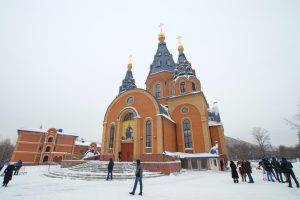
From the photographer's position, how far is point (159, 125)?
18672 mm

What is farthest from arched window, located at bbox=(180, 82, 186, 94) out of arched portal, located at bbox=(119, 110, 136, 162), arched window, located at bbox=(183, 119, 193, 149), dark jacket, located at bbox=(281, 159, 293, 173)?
dark jacket, located at bbox=(281, 159, 293, 173)

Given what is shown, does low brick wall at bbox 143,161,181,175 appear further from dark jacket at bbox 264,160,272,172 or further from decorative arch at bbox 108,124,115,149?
decorative arch at bbox 108,124,115,149

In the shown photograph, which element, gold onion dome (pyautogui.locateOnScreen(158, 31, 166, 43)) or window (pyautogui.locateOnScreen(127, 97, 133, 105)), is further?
gold onion dome (pyautogui.locateOnScreen(158, 31, 166, 43))

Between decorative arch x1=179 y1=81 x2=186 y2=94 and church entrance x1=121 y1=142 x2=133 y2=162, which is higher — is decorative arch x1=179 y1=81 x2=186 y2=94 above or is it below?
above

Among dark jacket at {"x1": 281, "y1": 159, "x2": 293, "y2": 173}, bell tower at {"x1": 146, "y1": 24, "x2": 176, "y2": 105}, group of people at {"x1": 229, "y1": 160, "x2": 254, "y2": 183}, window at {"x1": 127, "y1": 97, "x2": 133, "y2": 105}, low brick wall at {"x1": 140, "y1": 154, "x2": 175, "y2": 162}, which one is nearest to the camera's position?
dark jacket at {"x1": 281, "y1": 159, "x2": 293, "y2": 173}

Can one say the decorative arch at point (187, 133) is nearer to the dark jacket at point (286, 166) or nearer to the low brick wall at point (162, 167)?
the low brick wall at point (162, 167)

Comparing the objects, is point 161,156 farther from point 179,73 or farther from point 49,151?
point 49,151

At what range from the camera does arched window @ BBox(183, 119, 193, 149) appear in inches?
856

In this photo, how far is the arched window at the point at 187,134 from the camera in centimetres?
2175

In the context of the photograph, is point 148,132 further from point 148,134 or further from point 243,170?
point 243,170

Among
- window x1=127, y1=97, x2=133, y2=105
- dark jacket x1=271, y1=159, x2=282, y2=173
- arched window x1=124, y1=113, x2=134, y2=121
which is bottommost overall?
dark jacket x1=271, y1=159, x2=282, y2=173

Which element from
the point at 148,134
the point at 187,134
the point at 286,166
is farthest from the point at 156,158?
the point at 286,166

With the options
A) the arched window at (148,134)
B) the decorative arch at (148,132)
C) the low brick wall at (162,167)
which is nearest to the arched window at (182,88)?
the decorative arch at (148,132)

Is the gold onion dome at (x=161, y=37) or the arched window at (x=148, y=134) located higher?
the gold onion dome at (x=161, y=37)
